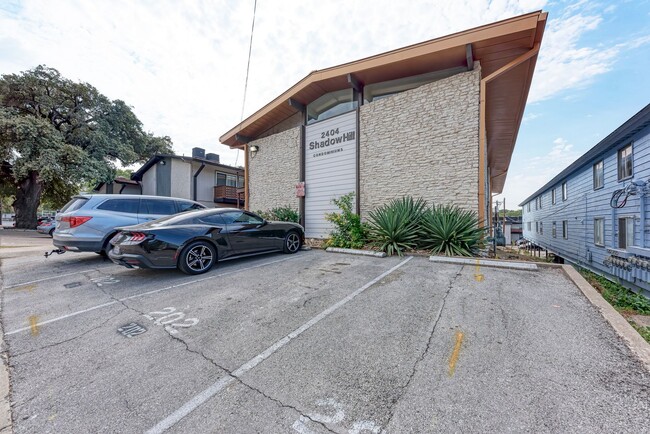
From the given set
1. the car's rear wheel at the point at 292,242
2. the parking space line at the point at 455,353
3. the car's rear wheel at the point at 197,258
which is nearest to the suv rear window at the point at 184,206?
the car's rear wheel at the point at 197,258

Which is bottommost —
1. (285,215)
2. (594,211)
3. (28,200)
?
(285,215)

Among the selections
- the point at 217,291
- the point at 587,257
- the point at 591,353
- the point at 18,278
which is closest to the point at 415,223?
the point at 591,353

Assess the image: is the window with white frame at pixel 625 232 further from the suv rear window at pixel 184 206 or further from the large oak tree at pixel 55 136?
the large oak tree at pixel 55 136

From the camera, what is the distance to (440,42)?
648cm

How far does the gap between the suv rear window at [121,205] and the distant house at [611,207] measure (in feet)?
39.2

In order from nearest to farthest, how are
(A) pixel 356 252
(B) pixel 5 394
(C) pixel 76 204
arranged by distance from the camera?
A: (B) pixel 5 394 < (C) pixel 76 204 < (A) pixel 356 252

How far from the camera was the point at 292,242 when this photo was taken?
6.92 metres

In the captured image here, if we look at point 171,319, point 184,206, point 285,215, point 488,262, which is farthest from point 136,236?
point 488,262

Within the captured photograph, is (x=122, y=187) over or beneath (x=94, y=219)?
over

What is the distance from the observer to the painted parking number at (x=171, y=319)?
9.17 feet

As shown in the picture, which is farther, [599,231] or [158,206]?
[599,231]

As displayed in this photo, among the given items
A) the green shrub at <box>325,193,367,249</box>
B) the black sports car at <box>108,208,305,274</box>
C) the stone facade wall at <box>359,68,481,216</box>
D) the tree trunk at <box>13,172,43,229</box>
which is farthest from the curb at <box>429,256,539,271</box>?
the tree trunk at <box>13,172,43,229</box>

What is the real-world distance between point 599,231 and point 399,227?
31.0 ft

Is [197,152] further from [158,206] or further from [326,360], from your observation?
[326,360]
